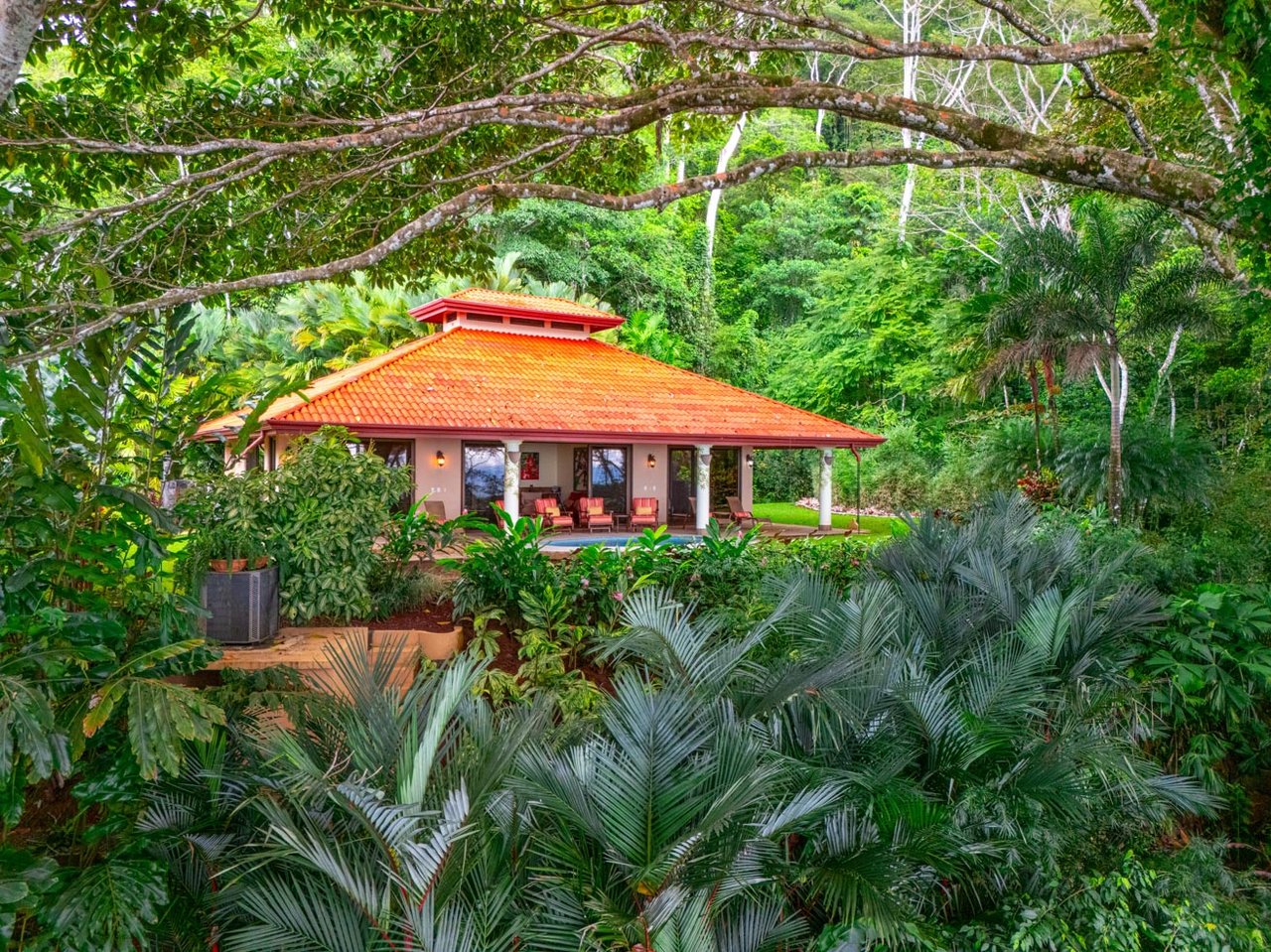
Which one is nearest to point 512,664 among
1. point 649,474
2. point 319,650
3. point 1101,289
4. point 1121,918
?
point 319,650

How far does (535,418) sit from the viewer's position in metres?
16.5

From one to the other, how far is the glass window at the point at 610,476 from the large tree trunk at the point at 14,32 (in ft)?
54.3

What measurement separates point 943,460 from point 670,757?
2411 centimetres

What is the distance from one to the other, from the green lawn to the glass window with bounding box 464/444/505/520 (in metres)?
7.32

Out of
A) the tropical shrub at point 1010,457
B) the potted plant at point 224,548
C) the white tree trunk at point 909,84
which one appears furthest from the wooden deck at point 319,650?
the white tree trunk at point 909,84

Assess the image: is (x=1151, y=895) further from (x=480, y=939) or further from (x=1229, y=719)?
(x=480, y=939)

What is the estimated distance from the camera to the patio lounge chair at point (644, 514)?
19.4 meters

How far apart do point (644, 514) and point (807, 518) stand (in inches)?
247

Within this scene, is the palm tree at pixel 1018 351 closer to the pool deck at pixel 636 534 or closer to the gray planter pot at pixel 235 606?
the pool deck at pixel 636 534

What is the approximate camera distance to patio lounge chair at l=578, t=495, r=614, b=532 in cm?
1870

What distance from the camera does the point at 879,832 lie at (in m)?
3.79

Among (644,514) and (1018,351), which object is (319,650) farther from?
(1018,351)

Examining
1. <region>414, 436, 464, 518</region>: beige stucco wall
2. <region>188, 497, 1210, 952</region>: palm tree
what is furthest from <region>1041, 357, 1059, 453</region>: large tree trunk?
<region>188, 497, 1210, 952</region>: palm tree

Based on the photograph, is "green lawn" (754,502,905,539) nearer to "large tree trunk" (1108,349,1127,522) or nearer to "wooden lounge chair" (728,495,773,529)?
"wooden lounge chair" (728,495,773,529)
